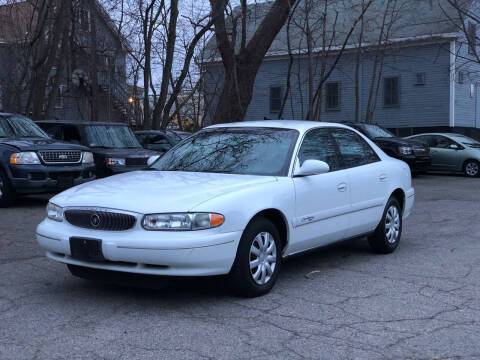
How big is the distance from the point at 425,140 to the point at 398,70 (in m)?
11.2

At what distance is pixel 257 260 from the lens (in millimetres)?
5457

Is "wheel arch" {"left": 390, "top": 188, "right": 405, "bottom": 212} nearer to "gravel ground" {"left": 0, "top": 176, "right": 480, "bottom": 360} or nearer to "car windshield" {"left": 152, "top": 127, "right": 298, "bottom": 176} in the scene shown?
"gravel ground" {"left": 0, "top": 176, "right": 480, "bottom": 360}

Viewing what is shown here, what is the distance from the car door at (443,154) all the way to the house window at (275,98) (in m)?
14.7

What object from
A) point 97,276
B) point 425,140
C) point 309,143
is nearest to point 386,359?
point 97,276

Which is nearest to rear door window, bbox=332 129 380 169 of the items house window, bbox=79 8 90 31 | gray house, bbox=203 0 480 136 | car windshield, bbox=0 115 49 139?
car windshield, bbox=0 115 49 139

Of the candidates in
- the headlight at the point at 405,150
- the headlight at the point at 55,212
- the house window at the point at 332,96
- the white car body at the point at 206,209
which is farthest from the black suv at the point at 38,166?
the house window at the point at 332,96

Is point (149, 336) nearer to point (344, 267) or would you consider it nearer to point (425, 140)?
point (344, 267)

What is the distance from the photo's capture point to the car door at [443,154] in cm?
2002

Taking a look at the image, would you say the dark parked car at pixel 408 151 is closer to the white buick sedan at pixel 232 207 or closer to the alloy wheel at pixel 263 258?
the white buick sedan at pixel 232 207

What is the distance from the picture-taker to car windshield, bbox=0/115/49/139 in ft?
38.9

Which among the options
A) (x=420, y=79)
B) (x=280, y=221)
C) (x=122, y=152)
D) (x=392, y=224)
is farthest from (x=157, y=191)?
(x=420, y=79)

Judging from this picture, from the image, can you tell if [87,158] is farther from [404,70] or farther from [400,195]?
[404,70]

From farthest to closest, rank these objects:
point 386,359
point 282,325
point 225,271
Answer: point 225,271
point 282,325
point 386,359

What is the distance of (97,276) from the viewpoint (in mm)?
5340
